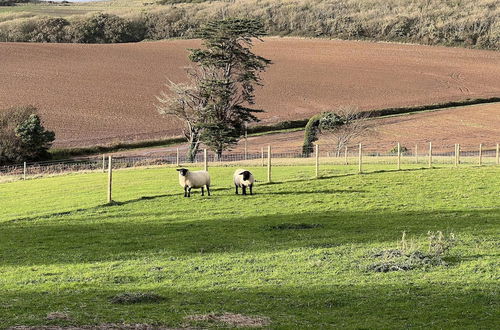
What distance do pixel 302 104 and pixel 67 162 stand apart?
46.7 metres

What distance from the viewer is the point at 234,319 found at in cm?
1475

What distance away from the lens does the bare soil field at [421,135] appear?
284ft

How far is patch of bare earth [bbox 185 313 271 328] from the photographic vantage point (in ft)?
47.1

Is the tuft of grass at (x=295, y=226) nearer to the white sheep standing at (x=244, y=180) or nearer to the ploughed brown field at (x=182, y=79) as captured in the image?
the white sheep standing at (x=244, y=180)

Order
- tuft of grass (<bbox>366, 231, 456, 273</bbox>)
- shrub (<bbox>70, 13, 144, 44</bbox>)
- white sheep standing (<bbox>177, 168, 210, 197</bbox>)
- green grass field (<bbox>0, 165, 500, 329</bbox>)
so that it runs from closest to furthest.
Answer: green grass field (<bbox>0, 165, 500, 329</bbox>) → tuft of grass (<bbox>366, 231, 456, 273</bbox>) → white sheep standing (<bbox>177, 168, 210, 197</bbox>) → shrub (<bbox>70, 13, 144, 44</bbox>)

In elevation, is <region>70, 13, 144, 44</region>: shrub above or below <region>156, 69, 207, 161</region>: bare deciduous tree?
above

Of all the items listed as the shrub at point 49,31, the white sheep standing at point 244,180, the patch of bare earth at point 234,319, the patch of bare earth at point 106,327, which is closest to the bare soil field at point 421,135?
the white sheep standing at point 244,180

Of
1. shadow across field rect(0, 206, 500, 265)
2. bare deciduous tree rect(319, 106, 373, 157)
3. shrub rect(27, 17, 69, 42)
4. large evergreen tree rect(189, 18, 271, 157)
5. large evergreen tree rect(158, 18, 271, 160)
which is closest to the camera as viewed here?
shadow across field rect(0, 206, 500, 265)

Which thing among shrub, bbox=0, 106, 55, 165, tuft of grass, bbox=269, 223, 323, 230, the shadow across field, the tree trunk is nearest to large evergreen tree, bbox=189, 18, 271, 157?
the tree trunk

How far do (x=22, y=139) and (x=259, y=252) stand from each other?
187 ft

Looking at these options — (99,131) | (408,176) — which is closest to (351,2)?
(99,131)

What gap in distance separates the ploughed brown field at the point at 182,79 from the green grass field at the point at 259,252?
51981 millimetres

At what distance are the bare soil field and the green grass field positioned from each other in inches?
1636

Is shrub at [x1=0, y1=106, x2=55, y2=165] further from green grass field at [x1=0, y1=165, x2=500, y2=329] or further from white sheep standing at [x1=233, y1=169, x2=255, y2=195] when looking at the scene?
white sheep standing at [x1=233, y1=169, x2=255, y2=195]
